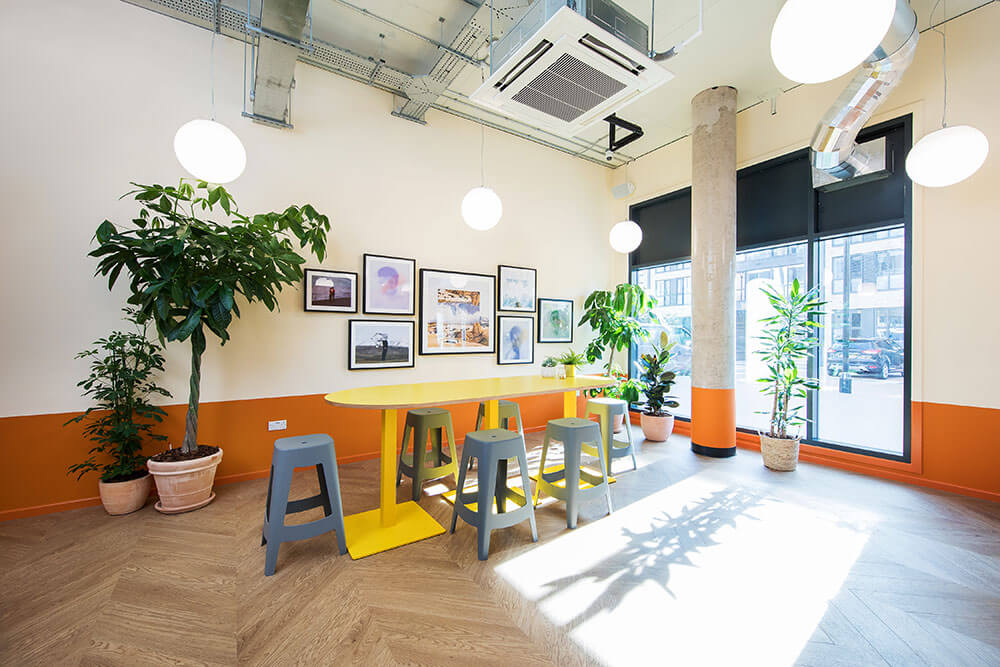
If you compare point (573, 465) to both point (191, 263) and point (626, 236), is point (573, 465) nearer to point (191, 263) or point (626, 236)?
point (626, 236)

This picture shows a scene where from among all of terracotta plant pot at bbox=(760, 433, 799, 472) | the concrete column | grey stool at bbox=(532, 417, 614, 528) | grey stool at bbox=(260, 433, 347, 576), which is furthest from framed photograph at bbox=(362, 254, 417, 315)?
terracotta plant pot at bbox=(760, 433, 799, 472)

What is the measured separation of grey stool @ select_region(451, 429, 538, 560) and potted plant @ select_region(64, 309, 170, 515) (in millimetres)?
2270

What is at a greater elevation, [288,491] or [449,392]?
[449,392]

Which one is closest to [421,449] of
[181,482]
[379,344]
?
[379,344]

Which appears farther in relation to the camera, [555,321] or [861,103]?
[555,321]

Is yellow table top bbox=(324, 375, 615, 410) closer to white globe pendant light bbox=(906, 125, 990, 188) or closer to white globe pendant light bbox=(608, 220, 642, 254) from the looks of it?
white globe pendant light bbox=(608, 220, 642, 254)

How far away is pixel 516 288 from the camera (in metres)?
4.78

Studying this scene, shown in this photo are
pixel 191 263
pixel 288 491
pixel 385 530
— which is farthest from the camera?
pixel 191 263

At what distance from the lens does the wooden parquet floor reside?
5.07 feet

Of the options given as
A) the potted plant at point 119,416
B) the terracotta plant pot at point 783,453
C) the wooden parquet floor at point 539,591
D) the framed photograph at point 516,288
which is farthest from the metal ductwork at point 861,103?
the potted plant at point 119,416

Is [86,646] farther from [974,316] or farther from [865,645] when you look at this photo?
[974,316]

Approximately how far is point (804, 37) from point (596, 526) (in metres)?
2.72

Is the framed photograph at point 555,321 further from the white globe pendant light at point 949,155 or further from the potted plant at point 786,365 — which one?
the white globe pendant light at point 949,155

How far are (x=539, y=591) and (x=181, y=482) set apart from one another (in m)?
2.51
